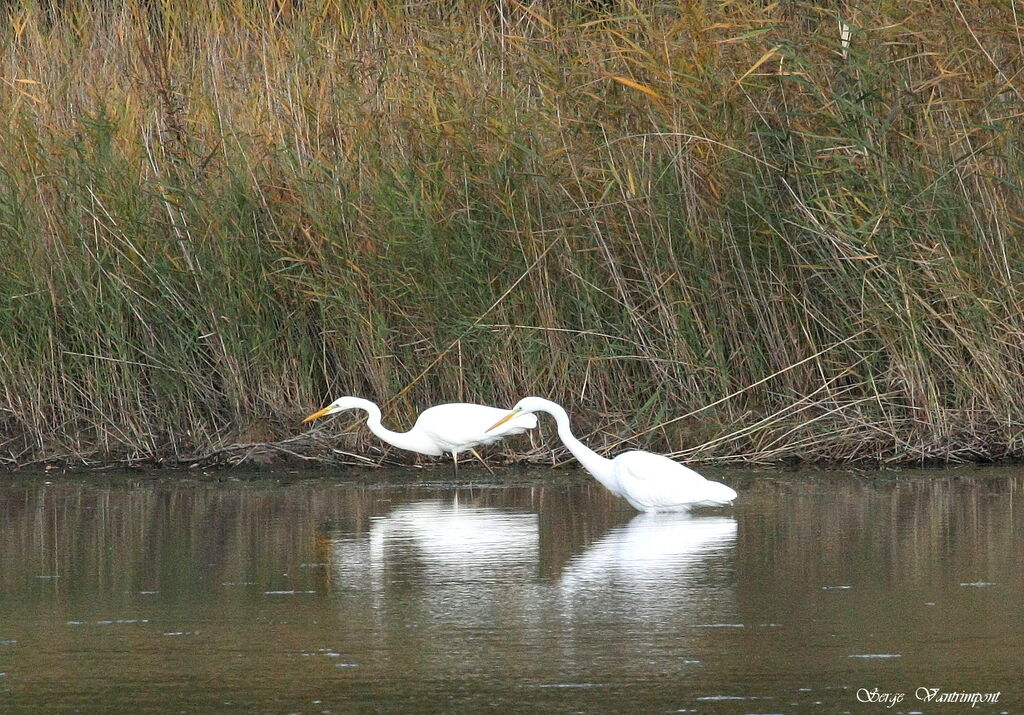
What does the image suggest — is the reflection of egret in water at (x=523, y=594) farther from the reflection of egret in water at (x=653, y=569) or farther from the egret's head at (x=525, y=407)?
the egret's head at (x=525, y=407)

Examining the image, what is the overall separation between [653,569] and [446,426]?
2532mm

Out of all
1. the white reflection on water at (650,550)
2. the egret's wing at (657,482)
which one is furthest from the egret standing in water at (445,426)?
the white reflection on water at (650,550)

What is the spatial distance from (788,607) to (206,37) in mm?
5729

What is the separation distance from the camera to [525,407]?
748 centimetres

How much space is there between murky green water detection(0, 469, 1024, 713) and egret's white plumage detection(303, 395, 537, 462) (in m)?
0.35

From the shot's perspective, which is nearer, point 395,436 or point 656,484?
point 656,484

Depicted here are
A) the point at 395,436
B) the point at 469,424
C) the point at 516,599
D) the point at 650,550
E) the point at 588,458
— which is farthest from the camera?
the point at 395,436

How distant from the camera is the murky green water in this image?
3.90m

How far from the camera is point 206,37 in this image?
916 centimetres

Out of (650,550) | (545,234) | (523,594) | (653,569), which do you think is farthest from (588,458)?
(523,594)

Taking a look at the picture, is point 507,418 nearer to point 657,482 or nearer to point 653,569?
point 657,482

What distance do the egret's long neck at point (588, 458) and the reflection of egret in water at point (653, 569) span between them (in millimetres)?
280

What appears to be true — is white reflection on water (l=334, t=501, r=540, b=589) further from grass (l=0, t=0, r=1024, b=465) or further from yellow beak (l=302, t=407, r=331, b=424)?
grass (l=0, t=0, r=1024, b=465)

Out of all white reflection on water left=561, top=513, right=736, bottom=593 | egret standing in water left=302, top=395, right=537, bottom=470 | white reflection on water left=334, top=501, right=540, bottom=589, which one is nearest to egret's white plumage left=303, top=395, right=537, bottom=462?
egret standing in water left=302, top=395, right=537, bottom=470
